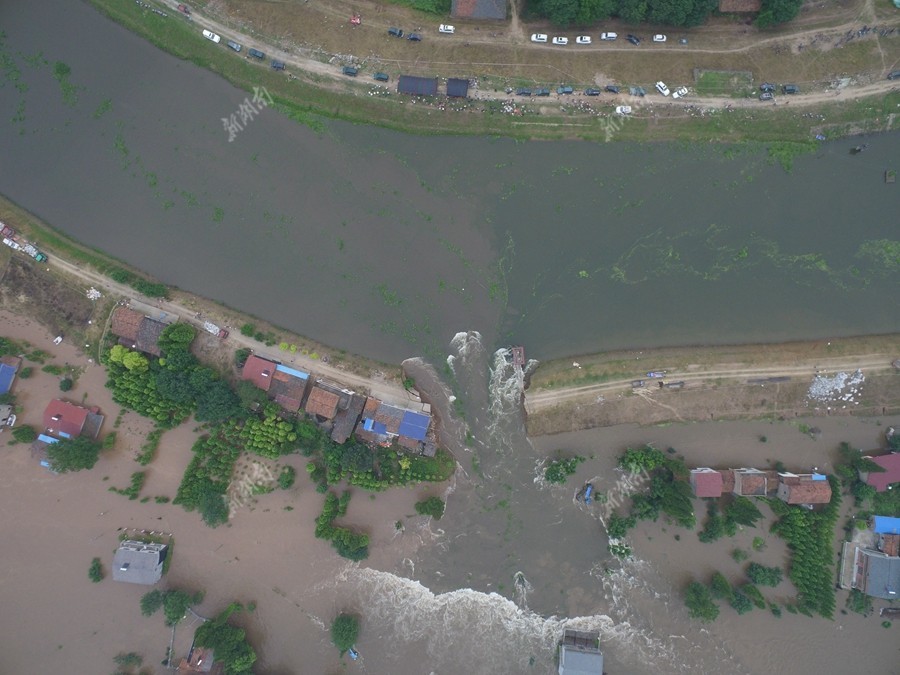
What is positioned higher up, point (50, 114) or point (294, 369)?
point (50, 114)

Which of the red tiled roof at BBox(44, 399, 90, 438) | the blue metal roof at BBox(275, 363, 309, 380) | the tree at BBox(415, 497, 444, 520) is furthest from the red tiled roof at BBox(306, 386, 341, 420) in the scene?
the red tiled roof at BBox(44, 399, 90, 438)

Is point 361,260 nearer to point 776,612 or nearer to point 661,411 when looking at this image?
point 661,411

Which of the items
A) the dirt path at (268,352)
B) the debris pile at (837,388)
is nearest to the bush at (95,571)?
the dirt path at (268,352)

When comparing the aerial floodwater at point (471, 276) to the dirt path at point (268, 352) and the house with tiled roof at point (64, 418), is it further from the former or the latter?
the house with tiled roof at point (64, 418)

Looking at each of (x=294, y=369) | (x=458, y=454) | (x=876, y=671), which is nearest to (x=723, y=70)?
(x=458, y=454)

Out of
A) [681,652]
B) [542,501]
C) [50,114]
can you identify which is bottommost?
[681,652]

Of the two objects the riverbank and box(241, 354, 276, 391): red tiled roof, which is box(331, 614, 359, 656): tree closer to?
box(241, 354, 276, 391): red tiled roof

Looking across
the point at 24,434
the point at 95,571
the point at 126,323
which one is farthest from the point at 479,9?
the point at 95,571
